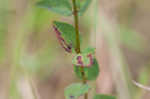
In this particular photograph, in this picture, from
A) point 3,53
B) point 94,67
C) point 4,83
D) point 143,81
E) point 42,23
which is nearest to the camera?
point 94,67

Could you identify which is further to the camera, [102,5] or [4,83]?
[102,5]

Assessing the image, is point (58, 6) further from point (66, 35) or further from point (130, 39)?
point (130, 39)

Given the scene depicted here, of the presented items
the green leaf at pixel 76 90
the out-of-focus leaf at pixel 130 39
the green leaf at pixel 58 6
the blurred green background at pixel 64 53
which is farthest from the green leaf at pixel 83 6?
the out-of-focus leaf at pixel 130 39

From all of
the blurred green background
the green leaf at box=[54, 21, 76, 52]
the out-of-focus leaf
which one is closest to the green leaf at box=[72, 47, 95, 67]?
the green leaf at box=[54, 21, 76, 52]

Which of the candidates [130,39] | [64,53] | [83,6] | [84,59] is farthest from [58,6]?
[130,39]

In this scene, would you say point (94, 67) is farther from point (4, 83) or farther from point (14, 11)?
point (14, 11)

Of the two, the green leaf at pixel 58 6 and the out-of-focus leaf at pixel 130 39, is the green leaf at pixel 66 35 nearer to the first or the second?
the green leaf at pixel 58 6

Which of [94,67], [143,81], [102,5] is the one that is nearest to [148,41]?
[102,5]
